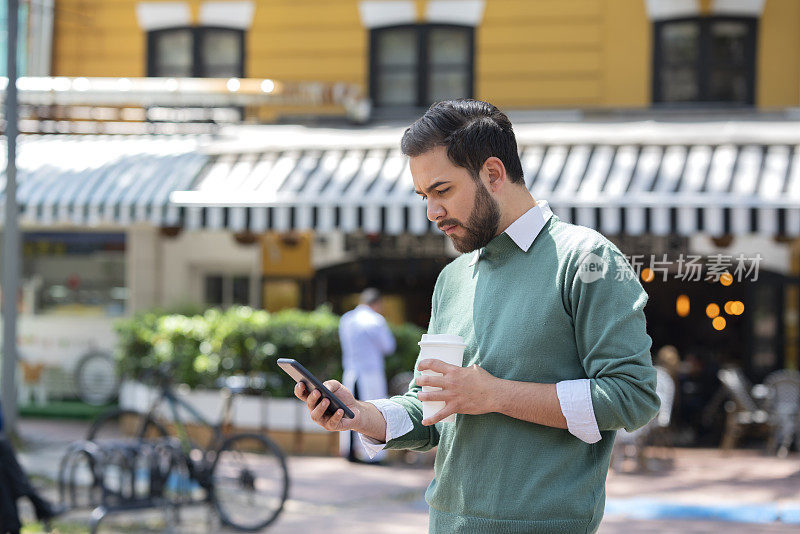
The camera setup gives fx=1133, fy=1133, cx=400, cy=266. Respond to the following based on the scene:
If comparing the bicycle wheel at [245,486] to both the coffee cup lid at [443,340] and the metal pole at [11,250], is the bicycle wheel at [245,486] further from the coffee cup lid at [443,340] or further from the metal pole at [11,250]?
the coffee cup lid at [443,340]

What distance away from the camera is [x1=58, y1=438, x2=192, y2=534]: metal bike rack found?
757cm

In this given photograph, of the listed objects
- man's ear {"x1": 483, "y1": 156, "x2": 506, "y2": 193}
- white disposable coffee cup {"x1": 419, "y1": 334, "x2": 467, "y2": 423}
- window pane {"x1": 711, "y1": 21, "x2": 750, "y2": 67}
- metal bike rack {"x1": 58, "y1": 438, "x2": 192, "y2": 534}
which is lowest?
metal bike rack {"x1": 58, "y1": 438, "x2": 192, "y2": 534}

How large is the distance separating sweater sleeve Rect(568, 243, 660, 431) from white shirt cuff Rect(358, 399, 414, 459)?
525 mm

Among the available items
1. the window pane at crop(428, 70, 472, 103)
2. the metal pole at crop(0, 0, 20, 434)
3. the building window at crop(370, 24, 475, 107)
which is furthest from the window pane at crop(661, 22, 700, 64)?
the metal pole at crop(0, 0, 20, 434)

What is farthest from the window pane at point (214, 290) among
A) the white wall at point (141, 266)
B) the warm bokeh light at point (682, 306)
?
the warm bokeh light at point (682, 306)

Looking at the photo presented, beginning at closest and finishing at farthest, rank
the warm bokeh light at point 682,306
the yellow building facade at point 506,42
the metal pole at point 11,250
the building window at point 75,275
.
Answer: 1. the metal pole at point 11,250
2. the yellow building facade at point 506,42
3. the warm bokeh light at point 682,306
4. the building window at point 75,275

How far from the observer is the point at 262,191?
1218cm

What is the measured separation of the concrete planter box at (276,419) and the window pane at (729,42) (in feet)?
21.5

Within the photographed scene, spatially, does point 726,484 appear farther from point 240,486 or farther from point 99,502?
point 99,502

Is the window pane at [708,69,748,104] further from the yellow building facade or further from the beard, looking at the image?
the beard

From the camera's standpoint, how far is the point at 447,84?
1445 centimetres

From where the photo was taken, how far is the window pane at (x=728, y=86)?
1372 cm

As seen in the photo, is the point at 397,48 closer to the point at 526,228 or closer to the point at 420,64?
the point at 420,64

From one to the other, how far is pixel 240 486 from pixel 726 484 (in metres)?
4.81
